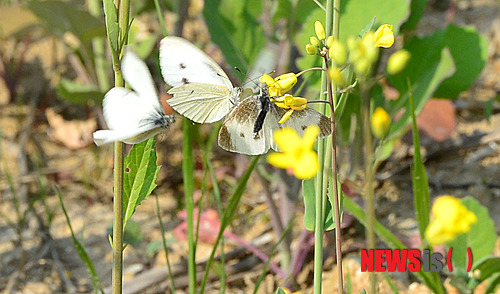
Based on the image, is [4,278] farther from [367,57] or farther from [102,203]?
[367,57]

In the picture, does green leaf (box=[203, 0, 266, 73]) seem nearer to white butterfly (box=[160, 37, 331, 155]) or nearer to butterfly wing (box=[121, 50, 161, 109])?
white butterfly (box=[160, 37, 331, 155])

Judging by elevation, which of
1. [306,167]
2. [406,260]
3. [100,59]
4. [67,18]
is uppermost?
[67,18]

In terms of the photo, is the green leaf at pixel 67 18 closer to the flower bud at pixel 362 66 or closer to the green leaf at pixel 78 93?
the green leaf at pixel 78 93

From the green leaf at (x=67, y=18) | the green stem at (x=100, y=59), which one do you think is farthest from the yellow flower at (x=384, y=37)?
the green stem at (x=100, y=59)

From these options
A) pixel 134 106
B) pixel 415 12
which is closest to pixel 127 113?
pixel 134 106

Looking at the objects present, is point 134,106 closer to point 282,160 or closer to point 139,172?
point 139,172

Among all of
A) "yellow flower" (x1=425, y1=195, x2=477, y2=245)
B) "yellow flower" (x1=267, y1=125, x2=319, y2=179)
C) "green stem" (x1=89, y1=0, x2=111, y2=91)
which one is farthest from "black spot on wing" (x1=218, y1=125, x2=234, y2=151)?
"green stem" (x1=89, y1=0, x2=111, y2=91)

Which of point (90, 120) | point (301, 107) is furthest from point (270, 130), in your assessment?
point (90, 120)
